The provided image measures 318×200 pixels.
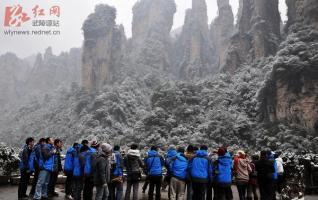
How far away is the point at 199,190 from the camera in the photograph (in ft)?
29.2

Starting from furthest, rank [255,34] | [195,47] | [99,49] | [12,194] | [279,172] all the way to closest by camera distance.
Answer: [195,47] < [99,49] < [255,34] < [279,172] < [12,194]

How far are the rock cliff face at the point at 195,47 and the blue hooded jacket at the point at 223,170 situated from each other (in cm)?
6682

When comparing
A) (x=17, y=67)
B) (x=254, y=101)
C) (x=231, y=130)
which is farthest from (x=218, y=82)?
(x=17, y=67)

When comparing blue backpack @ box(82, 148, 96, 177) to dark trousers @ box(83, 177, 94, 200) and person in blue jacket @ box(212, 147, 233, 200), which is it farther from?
person in blue jacket @ box(212, 147, 233, 200)

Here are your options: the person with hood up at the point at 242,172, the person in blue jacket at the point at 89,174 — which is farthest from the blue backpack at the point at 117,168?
the person with hood up at the point at 242,172

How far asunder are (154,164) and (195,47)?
240 ft

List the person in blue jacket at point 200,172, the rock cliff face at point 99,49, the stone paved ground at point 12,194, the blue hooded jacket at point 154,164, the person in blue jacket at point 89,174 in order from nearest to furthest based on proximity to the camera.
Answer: the person in blue jacket at point 89,174 → the person in blue jacket at point 200,172 → the blue hooded jacket at point 154,164 → the stone paved ground at point 12,194 → the rock cliff face at point 99,49

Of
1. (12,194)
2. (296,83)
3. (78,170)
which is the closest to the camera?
(78,170)

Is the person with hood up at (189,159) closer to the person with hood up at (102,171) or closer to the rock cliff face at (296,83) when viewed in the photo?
the person with hood up at (102,171)

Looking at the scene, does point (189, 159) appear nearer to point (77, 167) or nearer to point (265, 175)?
point (265, 175)

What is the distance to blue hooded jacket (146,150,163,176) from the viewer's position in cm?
947

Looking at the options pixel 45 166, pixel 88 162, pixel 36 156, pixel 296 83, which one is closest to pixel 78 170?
pixel 88 162

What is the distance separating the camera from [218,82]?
50.5 meters

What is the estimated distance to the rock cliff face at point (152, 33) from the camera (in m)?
80.2
